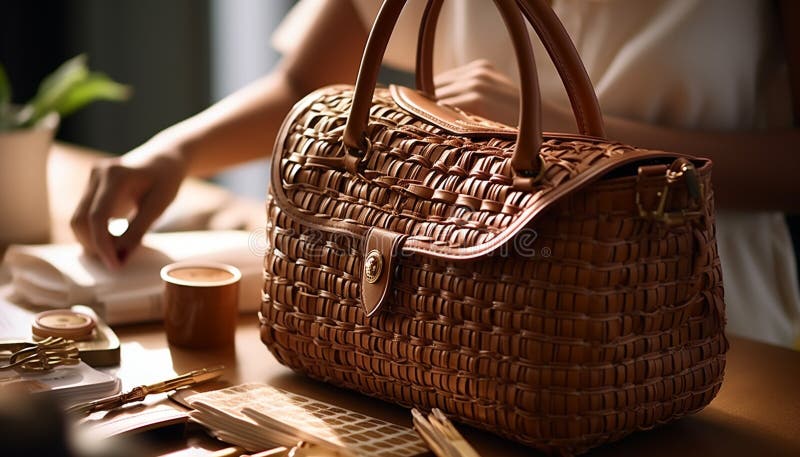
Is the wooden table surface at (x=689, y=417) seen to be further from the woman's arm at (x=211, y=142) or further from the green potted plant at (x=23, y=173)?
the green potted plant at (x=23, y=173)

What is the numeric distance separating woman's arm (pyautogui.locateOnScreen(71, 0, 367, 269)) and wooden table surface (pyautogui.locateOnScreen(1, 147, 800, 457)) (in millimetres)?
157

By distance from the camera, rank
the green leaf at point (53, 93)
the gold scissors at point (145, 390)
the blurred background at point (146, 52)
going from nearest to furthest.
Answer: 1. the gold scissors at point (145, 390)
2. the green leaf at point (53, 93)
3. the blurred background at point (146, 52)

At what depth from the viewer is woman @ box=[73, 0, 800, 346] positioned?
107 cm

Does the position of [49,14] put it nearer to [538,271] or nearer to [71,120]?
[71,120]

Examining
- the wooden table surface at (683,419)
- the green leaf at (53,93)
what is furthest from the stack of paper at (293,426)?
the green leaf at (53,93)

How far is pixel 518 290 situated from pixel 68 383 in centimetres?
40

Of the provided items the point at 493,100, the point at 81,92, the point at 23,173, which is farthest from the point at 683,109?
the point at 81,92

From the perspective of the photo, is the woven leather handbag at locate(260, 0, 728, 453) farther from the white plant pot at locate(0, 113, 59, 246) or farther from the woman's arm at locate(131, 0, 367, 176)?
the white plant pot at locate(0, 113, 59, 246)

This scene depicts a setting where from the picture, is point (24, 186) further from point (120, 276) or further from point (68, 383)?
point (68, 383)

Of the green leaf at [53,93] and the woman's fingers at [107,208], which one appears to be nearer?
the woman's fingers at [107,208]

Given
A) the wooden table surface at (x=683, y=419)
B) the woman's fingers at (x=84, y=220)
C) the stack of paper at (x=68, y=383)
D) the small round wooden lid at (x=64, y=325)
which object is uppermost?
the woman's fingers at (x=84, y=220)

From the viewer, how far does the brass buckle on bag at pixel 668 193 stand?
0.65 metres

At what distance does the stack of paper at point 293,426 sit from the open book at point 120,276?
0.92ft

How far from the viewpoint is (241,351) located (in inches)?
37.6
